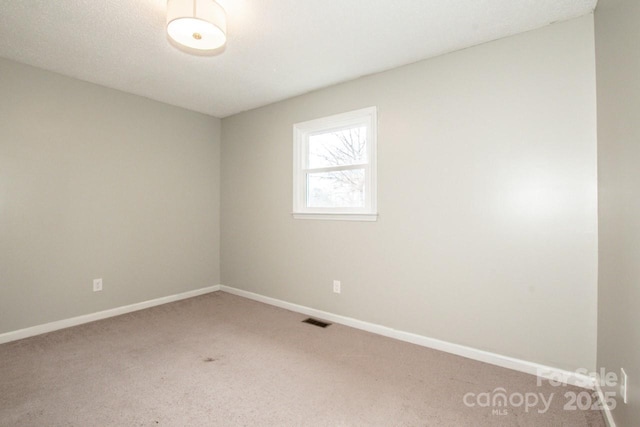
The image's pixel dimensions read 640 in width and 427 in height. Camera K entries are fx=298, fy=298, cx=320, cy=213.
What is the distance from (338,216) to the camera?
3098mm

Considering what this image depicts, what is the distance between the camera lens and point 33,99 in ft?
8.98

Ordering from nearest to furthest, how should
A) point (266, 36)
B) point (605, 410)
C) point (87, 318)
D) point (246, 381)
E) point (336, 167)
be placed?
1. point (605, 410)
2. point (246, 381)
3. point (266, 36)
4. point (87, 318)
5. point (336, 167)

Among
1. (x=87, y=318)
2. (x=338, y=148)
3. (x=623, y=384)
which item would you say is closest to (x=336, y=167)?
(x=338, y=148)

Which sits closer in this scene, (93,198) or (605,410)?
(605,410)

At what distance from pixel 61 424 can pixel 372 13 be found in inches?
119

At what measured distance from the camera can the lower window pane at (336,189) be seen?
306cm

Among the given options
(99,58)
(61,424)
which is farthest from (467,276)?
(99,58)

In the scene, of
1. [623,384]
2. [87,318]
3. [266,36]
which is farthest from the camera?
[87,318]

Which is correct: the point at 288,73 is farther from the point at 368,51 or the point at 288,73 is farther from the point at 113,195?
the point at 113,195

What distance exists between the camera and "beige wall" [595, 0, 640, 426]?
1.26 meters

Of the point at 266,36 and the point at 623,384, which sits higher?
the point at 266,36

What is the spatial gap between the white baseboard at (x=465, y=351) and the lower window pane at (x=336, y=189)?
3.84ft

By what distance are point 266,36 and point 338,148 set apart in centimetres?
131

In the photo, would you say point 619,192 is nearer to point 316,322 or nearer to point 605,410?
point 605,410
